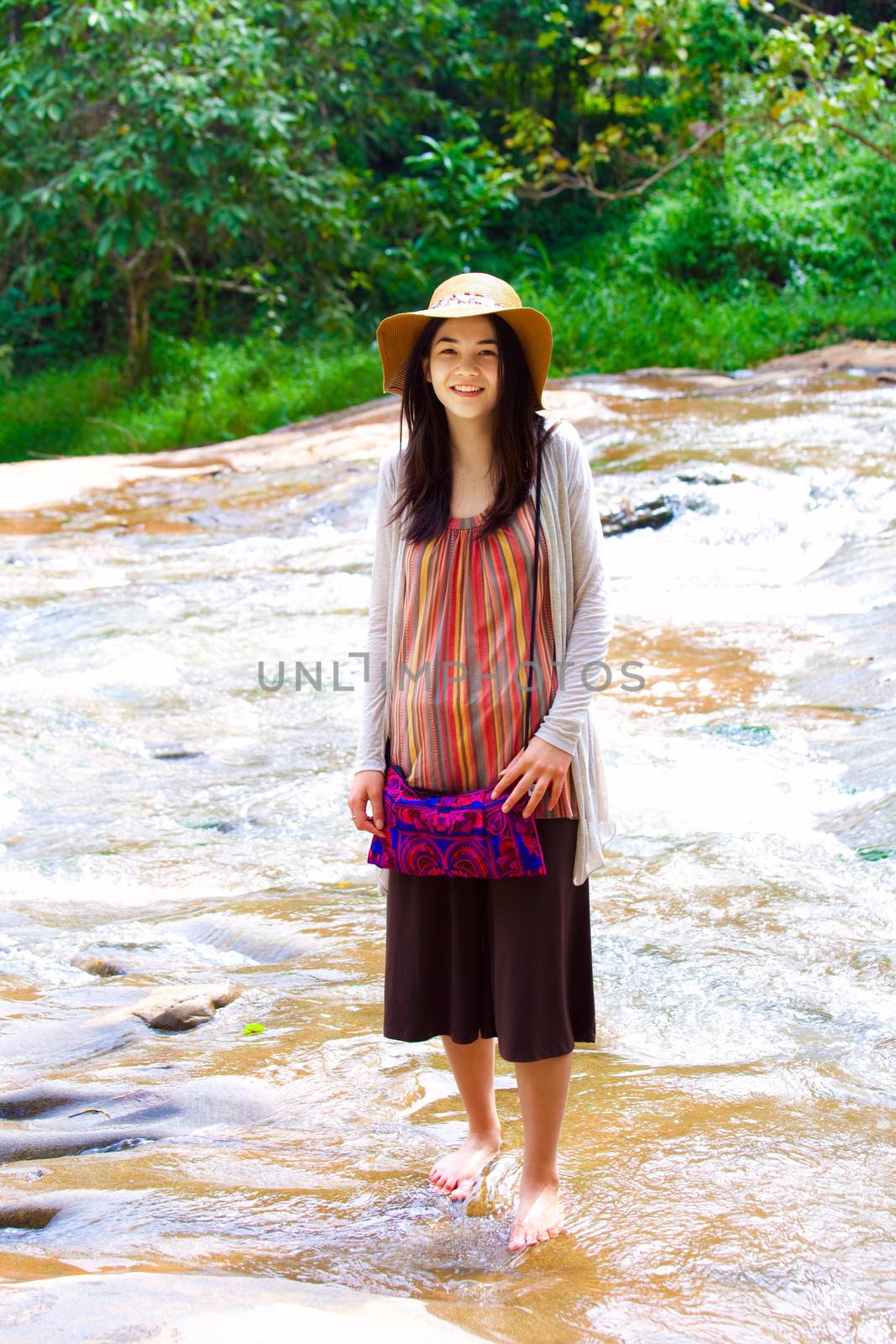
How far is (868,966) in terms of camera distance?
312 centimetres

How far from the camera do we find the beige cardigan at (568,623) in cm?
215

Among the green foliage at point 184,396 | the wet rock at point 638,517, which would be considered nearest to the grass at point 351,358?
the green foliage at point 184,396

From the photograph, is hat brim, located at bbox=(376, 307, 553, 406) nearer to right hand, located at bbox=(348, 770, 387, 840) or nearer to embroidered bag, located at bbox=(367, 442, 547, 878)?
embroidered bag, located at bbox=(367, 442, 547, 878)

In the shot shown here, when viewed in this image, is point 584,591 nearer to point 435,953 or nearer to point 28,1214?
point 435,953

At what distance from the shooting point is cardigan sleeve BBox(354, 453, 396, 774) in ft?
7.51

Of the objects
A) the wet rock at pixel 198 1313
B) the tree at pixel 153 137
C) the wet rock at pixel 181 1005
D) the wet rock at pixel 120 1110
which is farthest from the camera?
the tree at pixel 153 137

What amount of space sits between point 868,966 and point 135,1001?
5.43 feet

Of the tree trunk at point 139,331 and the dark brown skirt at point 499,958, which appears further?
the tree trunk at point 139,331

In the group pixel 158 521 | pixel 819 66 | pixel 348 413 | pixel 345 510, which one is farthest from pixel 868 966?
pixel 819 66

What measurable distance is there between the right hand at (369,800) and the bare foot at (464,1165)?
561mm

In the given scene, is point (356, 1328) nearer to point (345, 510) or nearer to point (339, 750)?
point (339, 750)

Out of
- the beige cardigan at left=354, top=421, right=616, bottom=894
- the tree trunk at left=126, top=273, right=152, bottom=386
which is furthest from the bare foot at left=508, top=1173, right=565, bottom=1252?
the tree trunk at left=126, top=273, right=152, bottom=386

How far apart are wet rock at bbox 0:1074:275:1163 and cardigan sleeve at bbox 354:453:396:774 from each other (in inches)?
29.1

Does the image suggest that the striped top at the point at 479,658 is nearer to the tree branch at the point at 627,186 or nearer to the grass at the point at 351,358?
the grass at the point at 351,358
